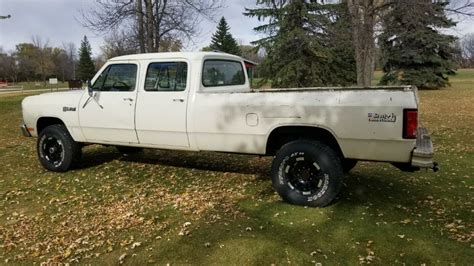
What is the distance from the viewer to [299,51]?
21797 millimetres

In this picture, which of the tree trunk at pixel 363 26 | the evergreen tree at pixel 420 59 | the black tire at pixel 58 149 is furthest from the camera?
the evergreen tree at pixel 420 59

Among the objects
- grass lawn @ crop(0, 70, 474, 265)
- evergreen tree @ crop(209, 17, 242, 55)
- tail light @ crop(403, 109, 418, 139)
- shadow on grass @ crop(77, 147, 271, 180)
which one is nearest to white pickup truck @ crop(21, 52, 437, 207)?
tail light @ crop(403, 109, 418, 139)

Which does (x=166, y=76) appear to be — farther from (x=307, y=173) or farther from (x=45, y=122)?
(x=45, y=122)

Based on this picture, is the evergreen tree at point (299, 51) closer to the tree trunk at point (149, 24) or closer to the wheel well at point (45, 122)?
the tree trunk at point (149, 24)

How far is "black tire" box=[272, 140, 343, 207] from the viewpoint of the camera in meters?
5.01

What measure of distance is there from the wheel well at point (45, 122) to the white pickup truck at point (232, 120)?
0.06 ft

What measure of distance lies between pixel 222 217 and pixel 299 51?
17.9 meters

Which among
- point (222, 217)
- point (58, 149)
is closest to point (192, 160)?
point (58, 149)

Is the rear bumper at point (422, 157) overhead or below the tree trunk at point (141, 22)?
below

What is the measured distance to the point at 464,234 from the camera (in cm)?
438

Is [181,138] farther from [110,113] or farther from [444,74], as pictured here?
[444,74]

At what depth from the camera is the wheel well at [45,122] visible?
7430mm

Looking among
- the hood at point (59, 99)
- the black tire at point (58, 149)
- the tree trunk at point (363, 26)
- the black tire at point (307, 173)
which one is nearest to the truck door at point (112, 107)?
the hood at point (59, 99)

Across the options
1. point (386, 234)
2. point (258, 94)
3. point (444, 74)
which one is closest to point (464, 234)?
point (386, 234)
